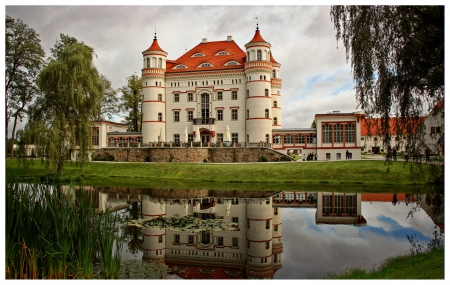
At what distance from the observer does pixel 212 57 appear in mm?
41188

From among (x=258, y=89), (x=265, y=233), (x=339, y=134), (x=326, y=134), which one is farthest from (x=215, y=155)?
(x=265, y=233)

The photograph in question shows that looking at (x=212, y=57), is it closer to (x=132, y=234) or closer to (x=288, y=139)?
(x=288, y=139)

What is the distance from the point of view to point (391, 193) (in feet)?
63.0

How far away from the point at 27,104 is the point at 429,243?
2166 cm

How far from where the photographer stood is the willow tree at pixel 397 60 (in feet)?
26.4

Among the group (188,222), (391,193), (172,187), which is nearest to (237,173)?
(172,187)

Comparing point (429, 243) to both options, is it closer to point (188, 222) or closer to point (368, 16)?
point (368, 16)

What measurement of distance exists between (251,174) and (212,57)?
65.0 feet

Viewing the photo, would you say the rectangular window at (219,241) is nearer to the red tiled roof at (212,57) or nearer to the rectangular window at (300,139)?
the rectangular window at (300,139)

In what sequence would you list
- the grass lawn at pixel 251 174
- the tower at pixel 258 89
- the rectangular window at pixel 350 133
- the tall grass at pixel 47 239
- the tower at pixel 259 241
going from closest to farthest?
the tall grass at pixel 47 239 < the tower at pixel 259 241 < the grass lawn at pixel 251 174 < the rectangular window at pixel 350 133 < the tower at pixel 258 89

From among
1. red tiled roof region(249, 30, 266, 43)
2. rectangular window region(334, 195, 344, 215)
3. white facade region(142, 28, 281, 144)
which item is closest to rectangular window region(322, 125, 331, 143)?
white facade region(142, 28, 281, 144)

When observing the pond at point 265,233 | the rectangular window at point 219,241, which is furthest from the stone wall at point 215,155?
the rectangular window at point 219,241

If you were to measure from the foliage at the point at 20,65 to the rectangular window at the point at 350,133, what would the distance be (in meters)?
26.8

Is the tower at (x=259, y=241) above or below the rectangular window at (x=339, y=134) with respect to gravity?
below
